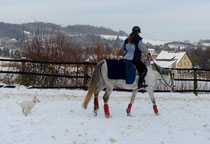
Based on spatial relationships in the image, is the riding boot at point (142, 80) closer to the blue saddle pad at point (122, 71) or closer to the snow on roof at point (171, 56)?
the blue saddle pad at point (122, 71)

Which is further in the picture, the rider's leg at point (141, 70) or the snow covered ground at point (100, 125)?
the rider's leg at point (141, 70)

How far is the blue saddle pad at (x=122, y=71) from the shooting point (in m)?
6.46

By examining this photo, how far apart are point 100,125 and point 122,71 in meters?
1.65

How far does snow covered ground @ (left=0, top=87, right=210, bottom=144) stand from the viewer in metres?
4.90

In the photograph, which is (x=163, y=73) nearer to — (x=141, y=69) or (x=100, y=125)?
(x=141, y=69)

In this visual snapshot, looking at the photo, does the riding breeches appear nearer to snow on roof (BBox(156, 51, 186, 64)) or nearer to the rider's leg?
the rider's leg

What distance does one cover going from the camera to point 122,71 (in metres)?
6.52

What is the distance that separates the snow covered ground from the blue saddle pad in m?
1.14

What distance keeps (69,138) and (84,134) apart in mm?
373

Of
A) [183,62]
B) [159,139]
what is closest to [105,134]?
[159,139]

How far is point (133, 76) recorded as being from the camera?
21.3 ft

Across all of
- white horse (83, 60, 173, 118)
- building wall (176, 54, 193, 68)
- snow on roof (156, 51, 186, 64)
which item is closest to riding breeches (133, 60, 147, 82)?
white horse (83, 60, 173, 118)

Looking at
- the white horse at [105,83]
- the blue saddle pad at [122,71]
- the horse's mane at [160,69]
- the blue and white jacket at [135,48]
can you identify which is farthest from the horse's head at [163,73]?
the blue saddle pad at [122,71]

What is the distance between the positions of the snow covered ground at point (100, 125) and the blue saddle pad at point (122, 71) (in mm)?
1139
